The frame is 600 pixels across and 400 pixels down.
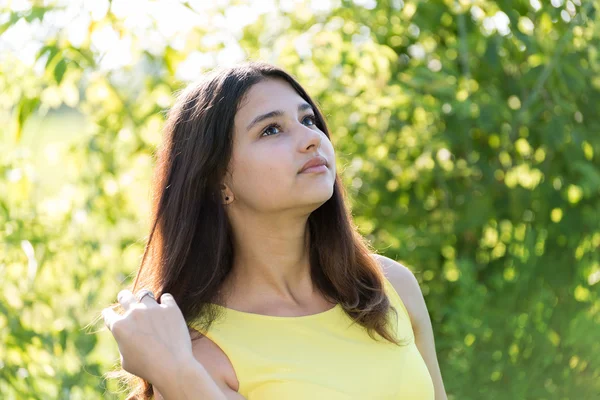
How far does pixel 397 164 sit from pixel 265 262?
1409 millimetres

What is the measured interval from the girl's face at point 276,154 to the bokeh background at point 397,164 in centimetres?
102

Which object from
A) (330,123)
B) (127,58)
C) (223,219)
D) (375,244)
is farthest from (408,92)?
(223,219)

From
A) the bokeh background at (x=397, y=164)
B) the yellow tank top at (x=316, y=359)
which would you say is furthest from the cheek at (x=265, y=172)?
the bokeh background at (x=397, y=164)

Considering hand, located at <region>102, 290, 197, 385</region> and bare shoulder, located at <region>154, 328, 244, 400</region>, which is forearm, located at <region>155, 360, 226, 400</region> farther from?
bare shoulder, located at <region>154, 328, 244, 400</region>

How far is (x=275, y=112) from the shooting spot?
2049mm

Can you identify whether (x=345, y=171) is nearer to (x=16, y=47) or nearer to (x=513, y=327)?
(x=513, y=327)

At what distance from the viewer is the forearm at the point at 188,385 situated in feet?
5.79

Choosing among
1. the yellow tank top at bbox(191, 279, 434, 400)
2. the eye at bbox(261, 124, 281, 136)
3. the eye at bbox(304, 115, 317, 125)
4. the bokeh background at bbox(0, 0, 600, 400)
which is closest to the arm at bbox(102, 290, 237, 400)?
the yellow tank top at bbox(191, 279, 434, 400)

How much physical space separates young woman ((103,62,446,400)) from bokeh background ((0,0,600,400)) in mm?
909

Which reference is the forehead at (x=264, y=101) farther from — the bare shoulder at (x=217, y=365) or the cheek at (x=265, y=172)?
the bare shoulder at (x=217, y=365)

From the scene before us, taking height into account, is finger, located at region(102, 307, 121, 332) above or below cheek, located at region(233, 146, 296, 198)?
below

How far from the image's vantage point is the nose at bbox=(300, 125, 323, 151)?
2006mm

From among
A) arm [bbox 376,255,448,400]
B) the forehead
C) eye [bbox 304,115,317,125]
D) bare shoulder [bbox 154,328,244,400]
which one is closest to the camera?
bare shoulder [bbox 154,328,244,400]

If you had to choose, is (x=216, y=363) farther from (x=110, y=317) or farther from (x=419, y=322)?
(x=419, y=322)
